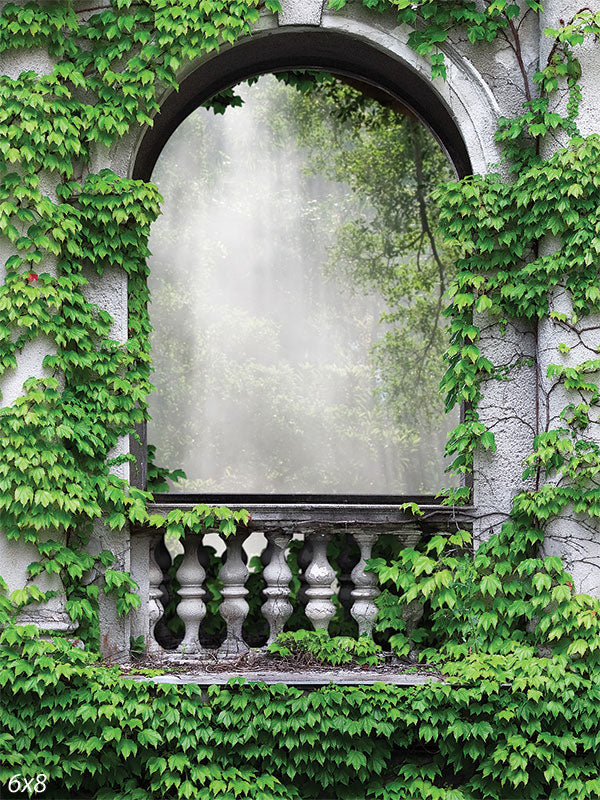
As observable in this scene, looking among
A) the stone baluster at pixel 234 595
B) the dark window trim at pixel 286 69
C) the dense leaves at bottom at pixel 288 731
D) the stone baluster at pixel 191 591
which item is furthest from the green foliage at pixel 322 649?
the dark window trim at pixel 286 69

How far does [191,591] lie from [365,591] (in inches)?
39.4

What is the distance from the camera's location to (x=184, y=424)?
13367mm

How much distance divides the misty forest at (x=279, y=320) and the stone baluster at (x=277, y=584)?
7.63 metres

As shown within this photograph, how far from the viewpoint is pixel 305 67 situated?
565 cm

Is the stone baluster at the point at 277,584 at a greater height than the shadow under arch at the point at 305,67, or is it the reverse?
the shadow under arch at the point at 305,67

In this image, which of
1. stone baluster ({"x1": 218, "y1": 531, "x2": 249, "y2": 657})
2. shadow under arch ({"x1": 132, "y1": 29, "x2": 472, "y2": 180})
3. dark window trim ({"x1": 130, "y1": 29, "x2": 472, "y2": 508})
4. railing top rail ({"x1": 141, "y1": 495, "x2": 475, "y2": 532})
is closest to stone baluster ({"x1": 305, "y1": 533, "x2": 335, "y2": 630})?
railing top rail ({"x1": 141, "y1": 495, "x2": 475, "y2": 532})

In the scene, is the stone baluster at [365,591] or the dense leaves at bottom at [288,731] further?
the stone baluster at [365,591]

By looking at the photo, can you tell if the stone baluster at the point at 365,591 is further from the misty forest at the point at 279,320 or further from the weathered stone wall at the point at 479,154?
the misty forest at the point at 279,320

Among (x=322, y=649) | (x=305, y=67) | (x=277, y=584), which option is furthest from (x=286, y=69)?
(x=322, y=649)

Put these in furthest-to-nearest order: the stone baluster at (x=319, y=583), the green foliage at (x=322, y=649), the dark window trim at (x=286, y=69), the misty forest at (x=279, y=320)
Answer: the misty forest at (x=279, y=320), the dark window trim at (x=286, y=69), the stone baluster at (x=319, y=583), the green foliage at (x=322, y=649)

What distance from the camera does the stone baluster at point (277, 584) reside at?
201 inches

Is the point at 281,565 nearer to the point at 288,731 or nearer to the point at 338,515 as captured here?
the point at 338,515

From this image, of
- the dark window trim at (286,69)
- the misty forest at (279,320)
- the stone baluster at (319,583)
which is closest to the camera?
Answer: the stone baluster at (319,583)

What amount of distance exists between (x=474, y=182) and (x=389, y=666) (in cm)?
275
